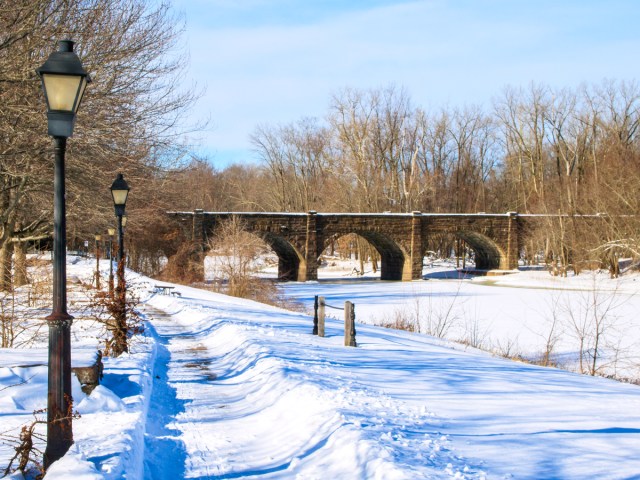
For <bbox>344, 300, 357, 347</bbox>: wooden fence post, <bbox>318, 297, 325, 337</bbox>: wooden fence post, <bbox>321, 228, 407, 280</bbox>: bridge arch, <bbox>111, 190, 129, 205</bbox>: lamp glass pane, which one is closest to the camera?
<bbox>111, 190, 129, 205</bbox>: lamp glass pane

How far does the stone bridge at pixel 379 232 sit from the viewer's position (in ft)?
137

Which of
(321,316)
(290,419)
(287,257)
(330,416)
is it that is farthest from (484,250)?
(330,416)

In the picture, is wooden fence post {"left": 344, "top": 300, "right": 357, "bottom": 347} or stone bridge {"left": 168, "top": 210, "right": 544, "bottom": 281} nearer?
wooden fence post {"left": 344, "top": 300, "right": 357, "bottom": 347}

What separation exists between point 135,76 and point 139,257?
27.7 metres

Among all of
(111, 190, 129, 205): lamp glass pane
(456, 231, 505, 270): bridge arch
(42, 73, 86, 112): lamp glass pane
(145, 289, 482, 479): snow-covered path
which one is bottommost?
(145, 289, 482, 479): snow-covered path

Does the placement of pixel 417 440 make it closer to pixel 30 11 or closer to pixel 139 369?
pixel 139 369

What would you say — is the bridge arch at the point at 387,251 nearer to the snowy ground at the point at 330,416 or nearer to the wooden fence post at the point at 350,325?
the wooden fence post at the point at 350,325

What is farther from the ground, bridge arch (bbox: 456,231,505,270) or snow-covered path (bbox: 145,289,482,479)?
bridge arch (bbox: 456,231,505,270)

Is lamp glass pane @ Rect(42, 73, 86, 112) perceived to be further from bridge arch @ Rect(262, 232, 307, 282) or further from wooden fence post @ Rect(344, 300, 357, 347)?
bridge arch @ Rect(262, 232, 307, 282)

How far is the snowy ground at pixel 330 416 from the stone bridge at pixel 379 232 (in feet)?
101

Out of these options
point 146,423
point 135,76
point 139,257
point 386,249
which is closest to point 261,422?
point 146,423

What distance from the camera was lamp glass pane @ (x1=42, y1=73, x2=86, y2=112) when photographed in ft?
13.6

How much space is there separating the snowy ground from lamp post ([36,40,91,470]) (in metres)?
0.25

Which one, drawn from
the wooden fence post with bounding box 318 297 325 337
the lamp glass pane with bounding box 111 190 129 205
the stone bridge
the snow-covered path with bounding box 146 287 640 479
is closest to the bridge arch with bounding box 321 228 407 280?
the stone bridge
